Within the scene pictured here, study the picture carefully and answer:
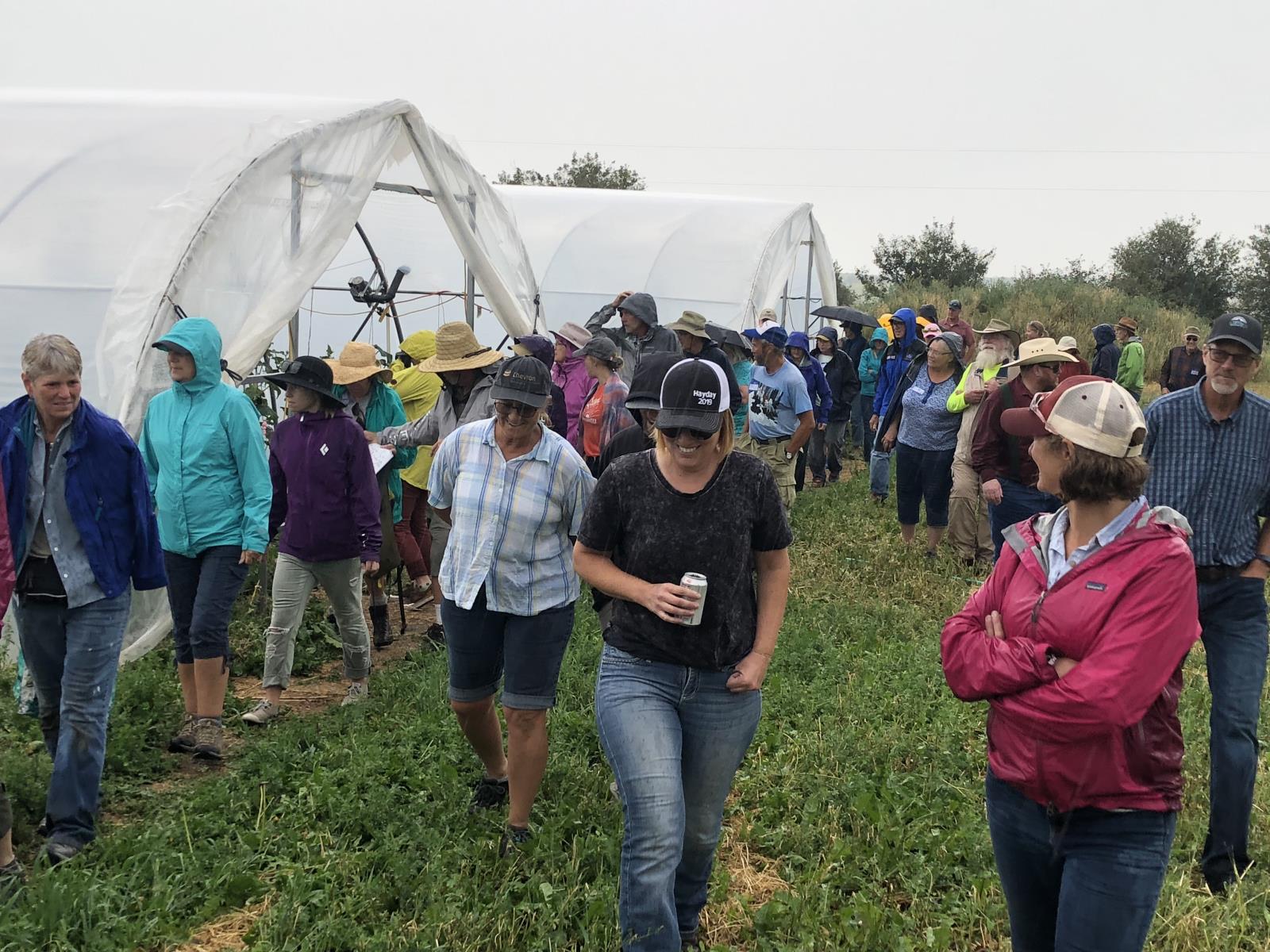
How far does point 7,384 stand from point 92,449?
344 centimetres

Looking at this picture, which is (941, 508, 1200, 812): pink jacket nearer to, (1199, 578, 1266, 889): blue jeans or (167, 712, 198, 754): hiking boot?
(1199, 578, 1266, 889): blue jeans

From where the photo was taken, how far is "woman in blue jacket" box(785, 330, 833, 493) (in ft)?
37.2

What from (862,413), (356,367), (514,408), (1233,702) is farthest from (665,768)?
(862,413)

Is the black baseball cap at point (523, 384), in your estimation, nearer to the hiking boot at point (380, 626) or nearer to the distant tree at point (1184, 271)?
the hiking boot at point (380, 626)

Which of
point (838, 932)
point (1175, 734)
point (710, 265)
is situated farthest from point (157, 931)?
point (710, 265)

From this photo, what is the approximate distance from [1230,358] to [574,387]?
5080mm

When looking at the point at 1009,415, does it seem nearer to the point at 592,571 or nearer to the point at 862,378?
the point at 592,571

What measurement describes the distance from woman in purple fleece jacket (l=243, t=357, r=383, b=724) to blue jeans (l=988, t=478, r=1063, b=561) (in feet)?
12.6

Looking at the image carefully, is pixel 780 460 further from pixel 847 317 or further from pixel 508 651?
pixel 847 317

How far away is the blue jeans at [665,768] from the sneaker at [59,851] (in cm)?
224

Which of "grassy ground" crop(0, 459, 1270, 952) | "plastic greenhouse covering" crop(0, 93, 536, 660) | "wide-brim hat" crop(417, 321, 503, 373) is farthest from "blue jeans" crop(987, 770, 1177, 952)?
"plastic greenhouse covering" crop(0, 93, 536, 660)

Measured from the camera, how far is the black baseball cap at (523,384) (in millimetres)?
4043

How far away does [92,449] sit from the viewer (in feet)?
14.0

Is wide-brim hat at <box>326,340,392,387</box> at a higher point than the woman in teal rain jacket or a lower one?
higher
